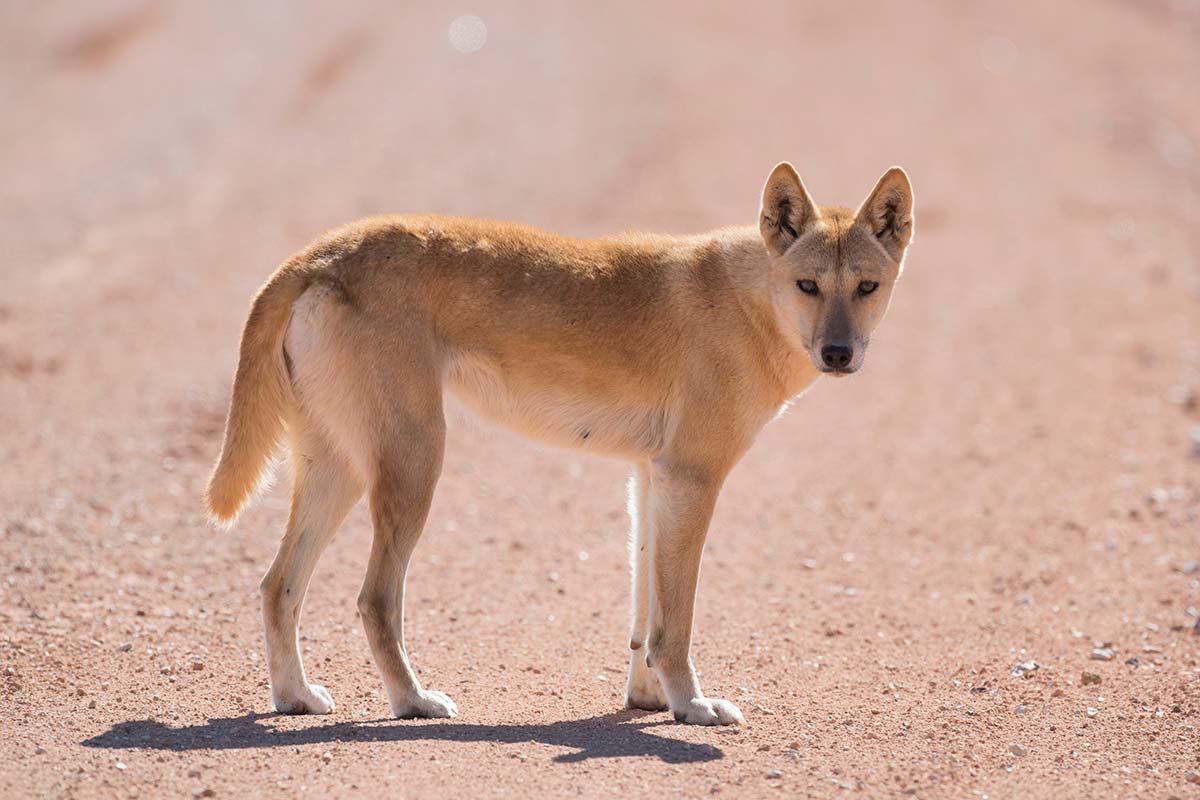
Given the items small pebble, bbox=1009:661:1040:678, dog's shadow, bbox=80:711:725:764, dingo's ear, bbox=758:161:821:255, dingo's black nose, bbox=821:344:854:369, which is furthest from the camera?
small pebble, bbox=1009:661:1040:678

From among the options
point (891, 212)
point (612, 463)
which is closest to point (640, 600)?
point (891, 212)

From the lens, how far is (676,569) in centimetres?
717

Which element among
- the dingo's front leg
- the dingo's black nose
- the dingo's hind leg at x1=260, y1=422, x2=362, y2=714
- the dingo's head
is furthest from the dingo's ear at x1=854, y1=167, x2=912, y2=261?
the dingo's hind leg at x1=260, y1=422, x2=362, y2=714

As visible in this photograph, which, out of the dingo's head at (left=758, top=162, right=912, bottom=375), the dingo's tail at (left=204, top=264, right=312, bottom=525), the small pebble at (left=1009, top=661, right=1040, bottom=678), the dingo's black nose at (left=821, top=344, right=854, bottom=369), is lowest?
the small pebble at (left=1009, top=661, right=1040, bottom=678)

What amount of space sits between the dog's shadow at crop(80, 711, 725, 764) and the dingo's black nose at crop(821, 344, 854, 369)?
2.04m

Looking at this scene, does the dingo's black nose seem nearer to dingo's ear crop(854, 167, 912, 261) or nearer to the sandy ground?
dingo's ear crop(854, 167, 912, 261)

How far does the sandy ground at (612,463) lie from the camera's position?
263 inches

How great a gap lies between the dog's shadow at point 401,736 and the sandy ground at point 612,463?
36 mm

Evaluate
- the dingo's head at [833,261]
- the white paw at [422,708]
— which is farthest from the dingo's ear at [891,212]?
the white paw at [422,708]

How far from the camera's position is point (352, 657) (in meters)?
8.02

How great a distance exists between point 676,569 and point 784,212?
204 cm

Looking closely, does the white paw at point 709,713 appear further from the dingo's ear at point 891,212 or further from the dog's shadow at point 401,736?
the dingo's ear at point 891,212

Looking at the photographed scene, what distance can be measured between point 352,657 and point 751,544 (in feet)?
13.2

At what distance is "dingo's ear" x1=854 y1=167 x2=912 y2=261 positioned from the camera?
7559 millimetres
